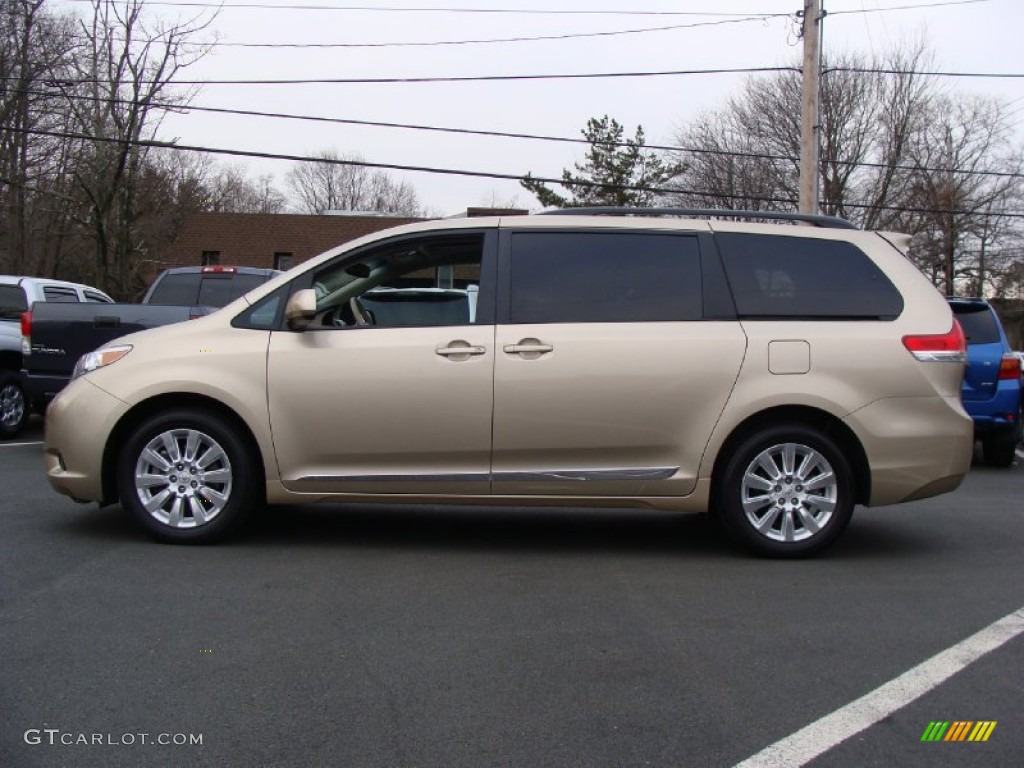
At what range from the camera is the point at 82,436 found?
5719 mm

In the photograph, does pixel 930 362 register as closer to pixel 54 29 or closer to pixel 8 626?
pixel 8 626

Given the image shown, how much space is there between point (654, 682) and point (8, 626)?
9.21 feet

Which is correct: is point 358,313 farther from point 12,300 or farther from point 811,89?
point 811,89

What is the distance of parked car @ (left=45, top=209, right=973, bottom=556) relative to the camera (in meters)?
5.54

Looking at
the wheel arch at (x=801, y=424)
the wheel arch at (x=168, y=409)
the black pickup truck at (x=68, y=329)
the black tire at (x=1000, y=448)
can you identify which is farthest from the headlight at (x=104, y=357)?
the black tire at (x=1000, y=448)

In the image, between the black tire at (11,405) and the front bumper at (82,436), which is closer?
the front bumper at (82,436)

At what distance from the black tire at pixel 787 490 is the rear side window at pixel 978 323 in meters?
5.31

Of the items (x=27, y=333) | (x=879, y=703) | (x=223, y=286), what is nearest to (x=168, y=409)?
(x=879, y=703)

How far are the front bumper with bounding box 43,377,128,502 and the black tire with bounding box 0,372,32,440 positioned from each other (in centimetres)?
597

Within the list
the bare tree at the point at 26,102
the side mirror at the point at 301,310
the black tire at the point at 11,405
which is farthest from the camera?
the bare tree at the point at 26,102

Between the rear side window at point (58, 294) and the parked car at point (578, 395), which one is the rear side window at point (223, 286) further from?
the parked car at point (578, 395)
